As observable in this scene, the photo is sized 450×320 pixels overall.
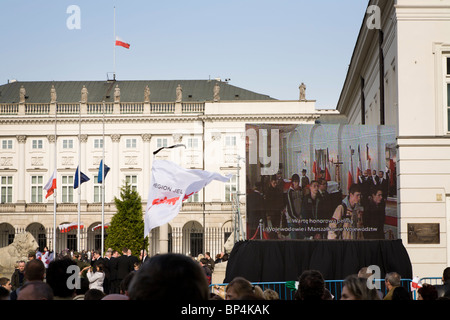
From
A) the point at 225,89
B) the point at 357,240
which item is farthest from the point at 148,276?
the point at 225,89

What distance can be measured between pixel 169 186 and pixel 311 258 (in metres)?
3.34

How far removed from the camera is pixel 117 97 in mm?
72875

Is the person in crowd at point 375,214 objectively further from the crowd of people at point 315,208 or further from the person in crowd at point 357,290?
the person in crowd at point 357,290

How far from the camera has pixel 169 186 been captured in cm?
1579

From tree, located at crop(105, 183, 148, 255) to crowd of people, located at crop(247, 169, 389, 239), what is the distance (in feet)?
142

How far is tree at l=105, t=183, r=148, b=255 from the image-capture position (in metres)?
60.3

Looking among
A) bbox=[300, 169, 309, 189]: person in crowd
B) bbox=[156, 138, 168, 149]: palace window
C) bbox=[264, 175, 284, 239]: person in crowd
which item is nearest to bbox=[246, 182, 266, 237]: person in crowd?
bbox=[264, 175, 284, 239]: person in crowd

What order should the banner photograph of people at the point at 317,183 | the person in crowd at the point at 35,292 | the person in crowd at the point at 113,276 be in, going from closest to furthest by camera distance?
the person in crowd at the point at 35,292 < the banner photograph of people at the point at 317,183 < the person in crowd at the point at 113,276

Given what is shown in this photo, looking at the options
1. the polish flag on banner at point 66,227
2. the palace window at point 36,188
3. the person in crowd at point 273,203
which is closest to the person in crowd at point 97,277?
the person in crowd at point 273,203

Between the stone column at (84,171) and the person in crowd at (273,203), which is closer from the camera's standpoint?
the person in crowd at (273,203)

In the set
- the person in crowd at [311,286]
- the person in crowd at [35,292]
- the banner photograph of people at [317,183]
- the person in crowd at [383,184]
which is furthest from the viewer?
the person in crowd at [383,184]

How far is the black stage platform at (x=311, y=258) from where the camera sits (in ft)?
52.5
